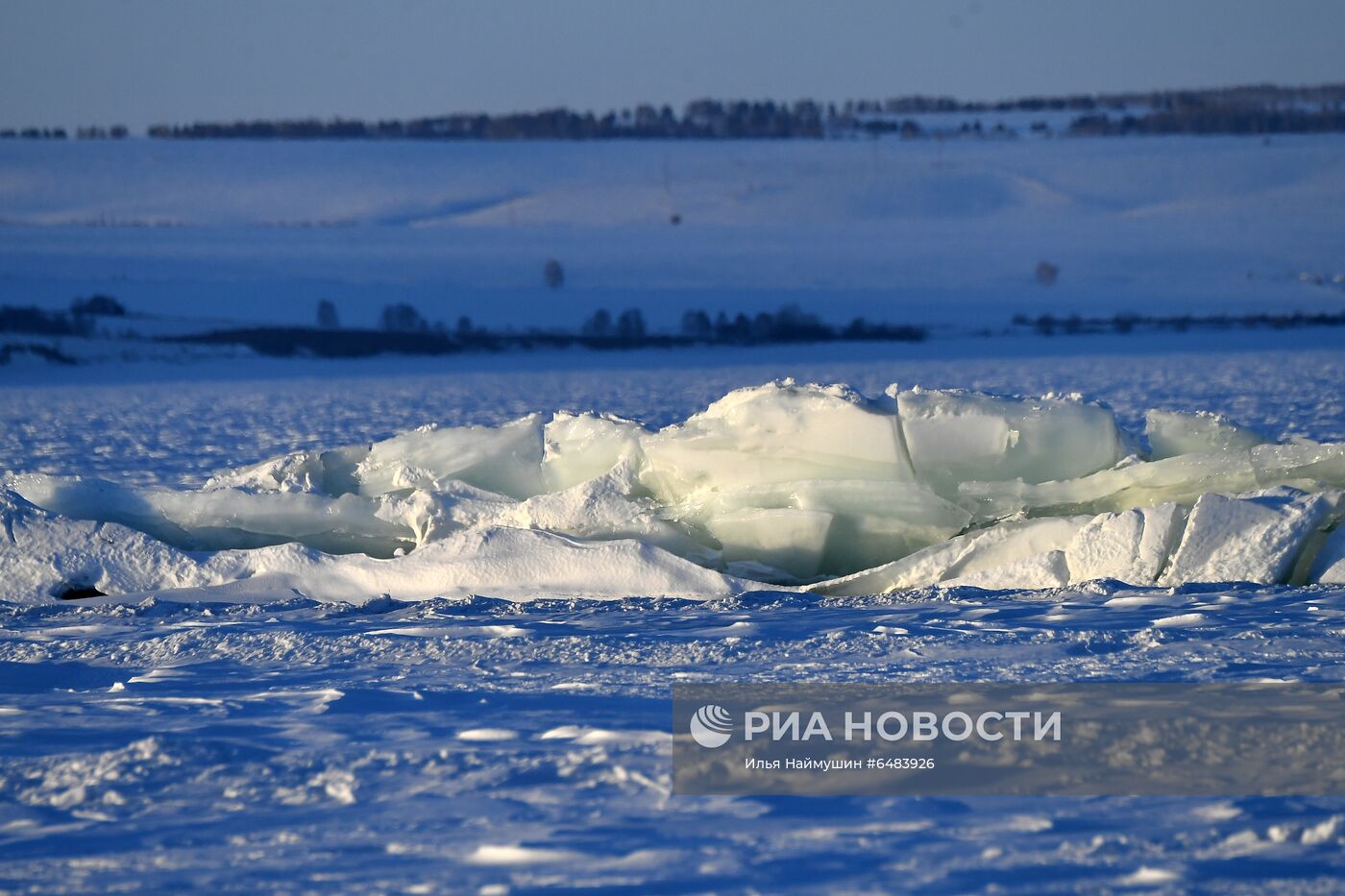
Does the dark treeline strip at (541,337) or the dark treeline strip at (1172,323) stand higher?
the dark treeline strip at (541,337)

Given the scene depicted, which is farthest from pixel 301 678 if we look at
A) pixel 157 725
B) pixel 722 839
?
pixel 722 839

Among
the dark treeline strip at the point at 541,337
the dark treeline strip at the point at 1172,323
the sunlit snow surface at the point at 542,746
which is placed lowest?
the dark treeline strip at the point at 1172,323

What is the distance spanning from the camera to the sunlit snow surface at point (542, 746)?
2318mm

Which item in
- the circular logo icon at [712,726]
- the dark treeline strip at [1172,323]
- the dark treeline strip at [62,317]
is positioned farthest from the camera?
the dark treeline strip at [1172,323]

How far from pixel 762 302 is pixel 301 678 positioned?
29.8 metres

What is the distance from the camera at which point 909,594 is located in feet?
14.4

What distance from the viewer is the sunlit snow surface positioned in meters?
2.32

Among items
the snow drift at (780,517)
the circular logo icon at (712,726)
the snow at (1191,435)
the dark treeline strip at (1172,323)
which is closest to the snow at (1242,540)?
the snow drift at (780,517)

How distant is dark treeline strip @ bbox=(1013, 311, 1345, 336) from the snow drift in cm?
2355

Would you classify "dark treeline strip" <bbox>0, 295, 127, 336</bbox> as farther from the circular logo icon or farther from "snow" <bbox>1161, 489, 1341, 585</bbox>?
the circular logo icon

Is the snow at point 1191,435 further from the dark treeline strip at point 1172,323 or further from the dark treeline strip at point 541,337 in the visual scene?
the dark treeline strip at point 1172,323

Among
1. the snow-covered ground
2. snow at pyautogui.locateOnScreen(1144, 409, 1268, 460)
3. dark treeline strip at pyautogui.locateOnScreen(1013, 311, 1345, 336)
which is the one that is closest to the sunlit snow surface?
the snow-covered ground

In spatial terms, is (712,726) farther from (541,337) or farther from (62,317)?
(62,317)

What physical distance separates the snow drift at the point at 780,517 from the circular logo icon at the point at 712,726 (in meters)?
1.39
